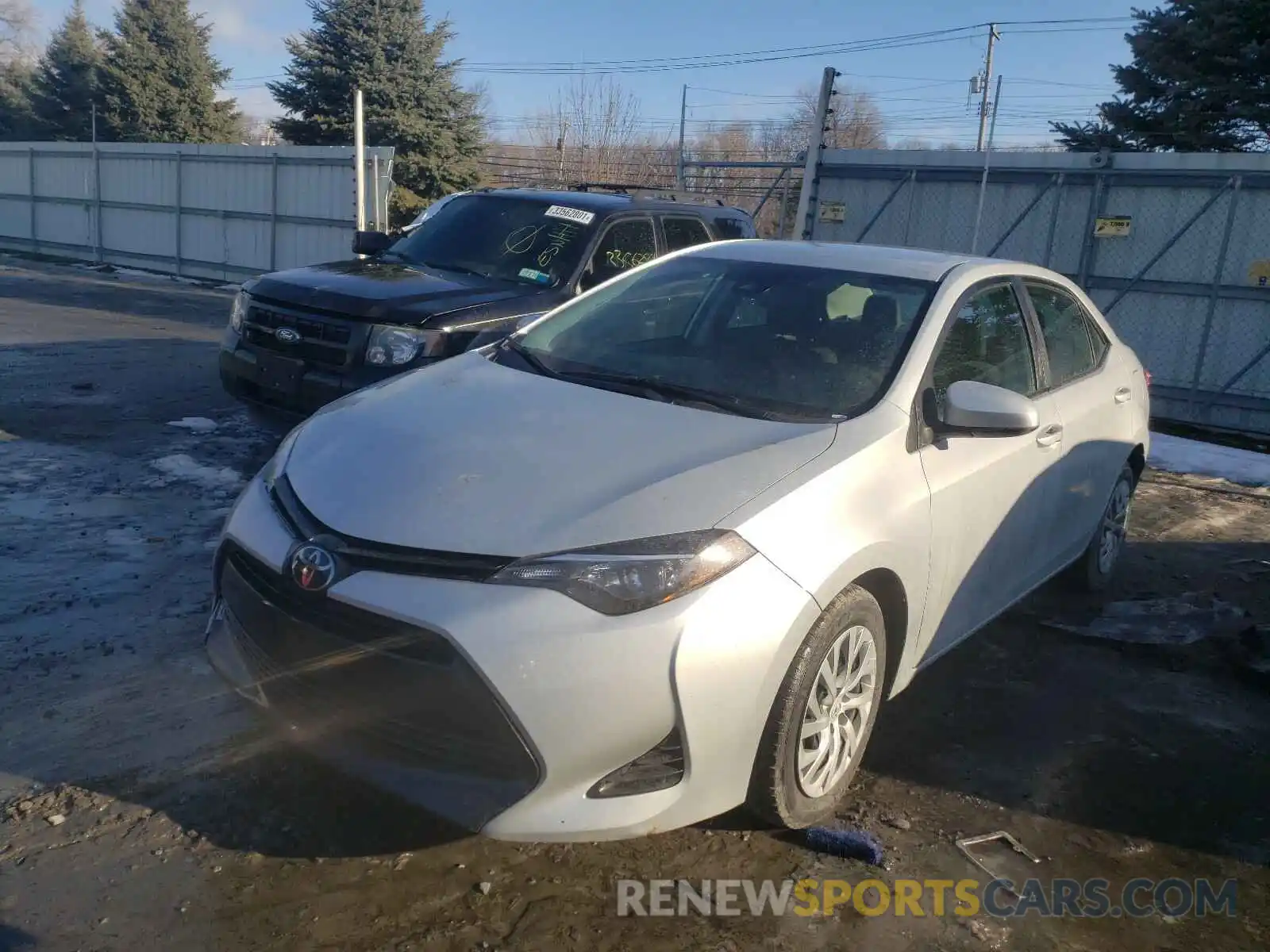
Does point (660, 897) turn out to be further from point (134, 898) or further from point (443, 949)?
point (134, 898)

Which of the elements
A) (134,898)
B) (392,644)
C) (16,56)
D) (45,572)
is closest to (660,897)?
(392,644)

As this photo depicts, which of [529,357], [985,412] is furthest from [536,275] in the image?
[985,412]

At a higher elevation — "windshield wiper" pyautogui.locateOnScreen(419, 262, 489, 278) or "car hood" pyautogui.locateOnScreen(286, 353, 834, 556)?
"windshield wiper" pyautogui.locateOnScreen(419, 262, 489, 278)

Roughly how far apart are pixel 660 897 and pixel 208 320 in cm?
1249

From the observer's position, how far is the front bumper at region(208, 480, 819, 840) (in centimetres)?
251

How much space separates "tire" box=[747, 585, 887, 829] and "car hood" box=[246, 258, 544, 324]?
3.59 meters

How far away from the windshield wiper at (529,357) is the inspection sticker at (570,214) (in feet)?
9.75

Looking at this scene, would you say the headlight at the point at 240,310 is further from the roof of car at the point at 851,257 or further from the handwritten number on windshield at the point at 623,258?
the roof of car at the point at 851,257

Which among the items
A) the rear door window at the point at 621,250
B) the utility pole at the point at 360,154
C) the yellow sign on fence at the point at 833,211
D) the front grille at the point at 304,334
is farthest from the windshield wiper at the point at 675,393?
the yellow sign on fence at the point at 833,211

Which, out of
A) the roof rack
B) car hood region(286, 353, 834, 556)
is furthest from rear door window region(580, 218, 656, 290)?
car hood region(286, 353, 834, 556)

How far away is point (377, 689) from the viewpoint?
2.64m

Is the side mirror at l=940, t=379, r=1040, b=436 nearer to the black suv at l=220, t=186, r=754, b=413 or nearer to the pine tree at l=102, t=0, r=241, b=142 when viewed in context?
the black suv at l=220, t=186, r=754, b=413

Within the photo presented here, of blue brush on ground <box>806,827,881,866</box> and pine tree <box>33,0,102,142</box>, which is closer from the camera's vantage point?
blue brush on ground <box>806,827,881,866</box>

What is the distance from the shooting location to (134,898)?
104 inches
